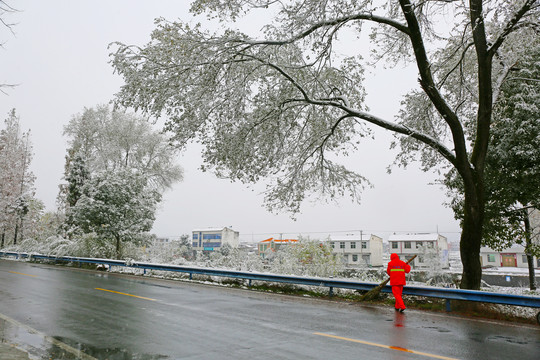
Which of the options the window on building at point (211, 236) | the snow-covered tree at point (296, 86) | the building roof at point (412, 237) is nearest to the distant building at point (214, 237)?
the window on building at point (211, 236)

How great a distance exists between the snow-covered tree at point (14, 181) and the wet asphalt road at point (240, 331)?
3869cm

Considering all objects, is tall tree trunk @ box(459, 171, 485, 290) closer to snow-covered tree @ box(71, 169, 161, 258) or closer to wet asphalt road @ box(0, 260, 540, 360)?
wet asphalt road @ box(0, 260, 540, 360)

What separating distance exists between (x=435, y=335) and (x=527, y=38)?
10710mm

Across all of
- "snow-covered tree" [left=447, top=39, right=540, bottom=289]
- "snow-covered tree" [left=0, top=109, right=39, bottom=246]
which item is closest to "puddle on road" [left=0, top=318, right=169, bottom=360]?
"snow-covered tree" [left=447, top=39, right=540, bottom=289]

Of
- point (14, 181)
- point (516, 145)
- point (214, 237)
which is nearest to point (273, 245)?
point (516, 145)

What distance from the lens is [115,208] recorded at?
27391mm

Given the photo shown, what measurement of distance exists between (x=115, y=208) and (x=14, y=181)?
2828 cm

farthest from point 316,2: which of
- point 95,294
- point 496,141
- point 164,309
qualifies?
point 95,294

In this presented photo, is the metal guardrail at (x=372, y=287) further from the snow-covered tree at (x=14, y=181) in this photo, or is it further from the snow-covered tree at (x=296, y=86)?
the snow-covered tree at (x=14, y=181)

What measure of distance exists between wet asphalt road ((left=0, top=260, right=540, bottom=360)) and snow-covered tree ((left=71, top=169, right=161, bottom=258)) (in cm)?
1614

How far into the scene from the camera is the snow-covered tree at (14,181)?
43812 millimetres

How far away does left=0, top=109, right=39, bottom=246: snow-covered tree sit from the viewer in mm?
43812

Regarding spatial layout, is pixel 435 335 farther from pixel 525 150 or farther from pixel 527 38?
pixel 527 38

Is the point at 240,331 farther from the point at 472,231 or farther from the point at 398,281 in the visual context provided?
the point at 472,231
